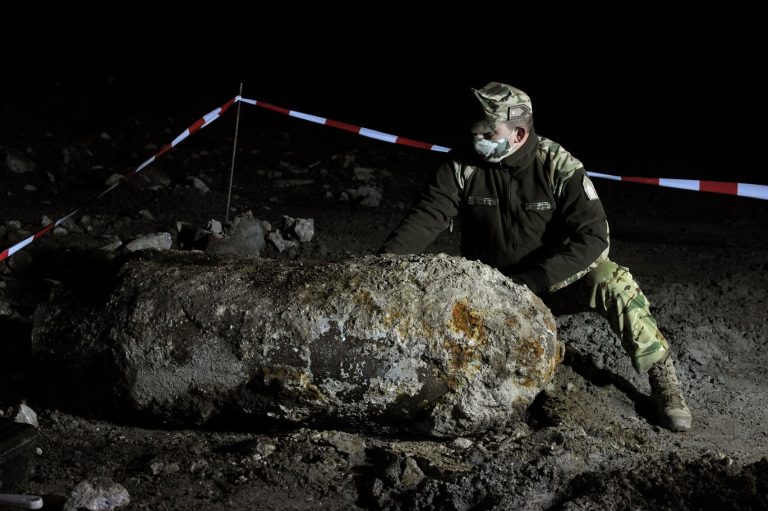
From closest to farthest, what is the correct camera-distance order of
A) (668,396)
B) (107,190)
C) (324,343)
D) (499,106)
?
(324,343), (499,106), (668,396), (107,190)

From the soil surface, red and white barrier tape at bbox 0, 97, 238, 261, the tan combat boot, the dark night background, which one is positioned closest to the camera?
the soil surface

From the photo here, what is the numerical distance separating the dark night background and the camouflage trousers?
185 inches

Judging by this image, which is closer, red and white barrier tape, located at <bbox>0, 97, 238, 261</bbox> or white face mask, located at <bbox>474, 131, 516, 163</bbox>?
white face mask, located at <bbox>474, 131, 516, 163</bbox>

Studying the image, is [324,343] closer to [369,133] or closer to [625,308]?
[625,308]

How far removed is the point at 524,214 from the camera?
401cm

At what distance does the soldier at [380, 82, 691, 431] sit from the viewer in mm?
3818

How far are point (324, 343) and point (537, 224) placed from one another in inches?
55.4

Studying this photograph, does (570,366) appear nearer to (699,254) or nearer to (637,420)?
(637,420)

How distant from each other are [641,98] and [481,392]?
29.2ft

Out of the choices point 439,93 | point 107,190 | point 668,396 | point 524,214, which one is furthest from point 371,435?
point 439,93

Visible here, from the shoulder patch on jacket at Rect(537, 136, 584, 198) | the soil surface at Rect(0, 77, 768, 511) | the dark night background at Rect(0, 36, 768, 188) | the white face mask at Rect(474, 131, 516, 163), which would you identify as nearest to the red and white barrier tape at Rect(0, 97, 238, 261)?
the soil surface at Rect(0, 77, 768, 511)

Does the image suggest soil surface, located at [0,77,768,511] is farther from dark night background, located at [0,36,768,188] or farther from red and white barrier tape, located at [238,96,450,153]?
dark night background, located at [0,36,768,188]

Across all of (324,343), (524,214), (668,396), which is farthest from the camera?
(524,214)

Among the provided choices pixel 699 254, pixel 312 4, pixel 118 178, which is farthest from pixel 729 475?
pixel 312 4
